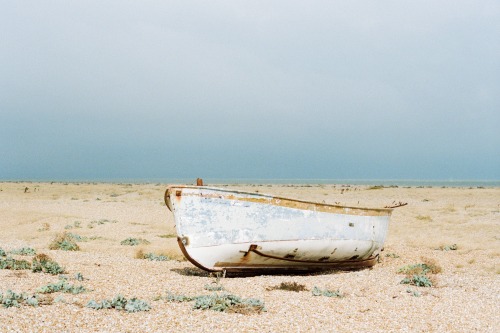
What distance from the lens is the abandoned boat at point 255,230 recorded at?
11.2m

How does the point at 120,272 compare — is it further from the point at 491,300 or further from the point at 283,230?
the point at 491,300

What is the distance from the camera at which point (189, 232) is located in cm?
1114

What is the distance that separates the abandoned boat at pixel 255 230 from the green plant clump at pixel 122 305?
284 cm

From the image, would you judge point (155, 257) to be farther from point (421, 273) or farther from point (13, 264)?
point (421, 273)

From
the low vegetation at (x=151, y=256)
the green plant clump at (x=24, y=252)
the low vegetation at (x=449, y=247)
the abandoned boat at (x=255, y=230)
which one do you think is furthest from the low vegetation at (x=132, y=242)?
the low vegetation at (x=449, y=247)

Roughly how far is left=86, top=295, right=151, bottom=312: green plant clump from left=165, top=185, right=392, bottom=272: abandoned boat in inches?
112

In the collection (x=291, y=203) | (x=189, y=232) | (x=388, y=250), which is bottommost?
(x=388, y=250)

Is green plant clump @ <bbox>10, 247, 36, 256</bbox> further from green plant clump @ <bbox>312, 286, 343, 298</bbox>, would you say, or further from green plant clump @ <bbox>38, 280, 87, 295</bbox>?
green plant clump @ <bbox>312, 286, 343, 298</bbox>

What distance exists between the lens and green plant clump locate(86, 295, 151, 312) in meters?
8.14

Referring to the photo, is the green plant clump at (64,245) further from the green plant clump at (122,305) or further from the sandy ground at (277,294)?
the green plant clump at (122,305)

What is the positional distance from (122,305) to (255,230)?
13.4 ft

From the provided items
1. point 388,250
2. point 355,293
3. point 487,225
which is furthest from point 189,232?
point 487,225

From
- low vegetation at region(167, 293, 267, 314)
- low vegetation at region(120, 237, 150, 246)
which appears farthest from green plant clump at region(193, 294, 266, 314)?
low vegetation at region(120, 237, 150, 246)

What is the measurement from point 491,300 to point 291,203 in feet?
16.0
